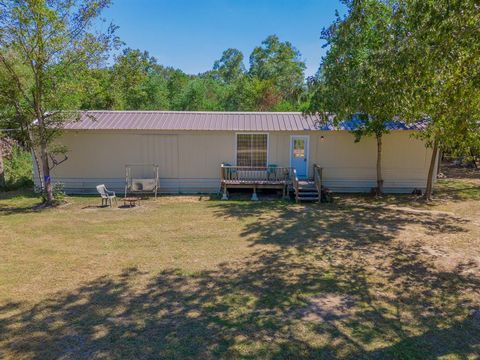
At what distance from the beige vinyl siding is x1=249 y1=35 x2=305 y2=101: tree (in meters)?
25.8

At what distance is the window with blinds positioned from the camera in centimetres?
1342

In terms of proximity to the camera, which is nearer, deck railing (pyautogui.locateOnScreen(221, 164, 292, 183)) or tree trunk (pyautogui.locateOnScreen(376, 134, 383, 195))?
tree trunk (pyautogui.locateOnScreen(376, 134, 383, 195))

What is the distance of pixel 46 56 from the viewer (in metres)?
9.91

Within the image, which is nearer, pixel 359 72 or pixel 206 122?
pixel 359 72

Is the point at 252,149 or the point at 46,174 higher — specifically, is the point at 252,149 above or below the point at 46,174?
above

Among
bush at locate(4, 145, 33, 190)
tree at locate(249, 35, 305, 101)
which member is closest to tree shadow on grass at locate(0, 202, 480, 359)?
bush at locate(4, 145, 33, 190)

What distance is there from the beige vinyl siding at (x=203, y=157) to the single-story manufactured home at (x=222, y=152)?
0.13 ft

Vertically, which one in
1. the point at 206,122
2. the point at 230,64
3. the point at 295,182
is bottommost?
the point at 295,182

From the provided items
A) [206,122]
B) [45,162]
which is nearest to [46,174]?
[45,162]

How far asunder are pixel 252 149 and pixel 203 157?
1972 millimetres

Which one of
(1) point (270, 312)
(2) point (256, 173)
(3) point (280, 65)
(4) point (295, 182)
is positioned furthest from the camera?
(3) point (280, 65)

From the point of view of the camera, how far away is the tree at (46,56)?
30.9 ft

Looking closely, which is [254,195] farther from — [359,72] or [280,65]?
[280,65]

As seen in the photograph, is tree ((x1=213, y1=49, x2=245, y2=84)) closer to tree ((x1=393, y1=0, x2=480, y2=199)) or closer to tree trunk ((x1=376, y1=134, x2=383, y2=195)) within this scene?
tree trunk ((x1=376, y1=134, x2=383, y2=195))
